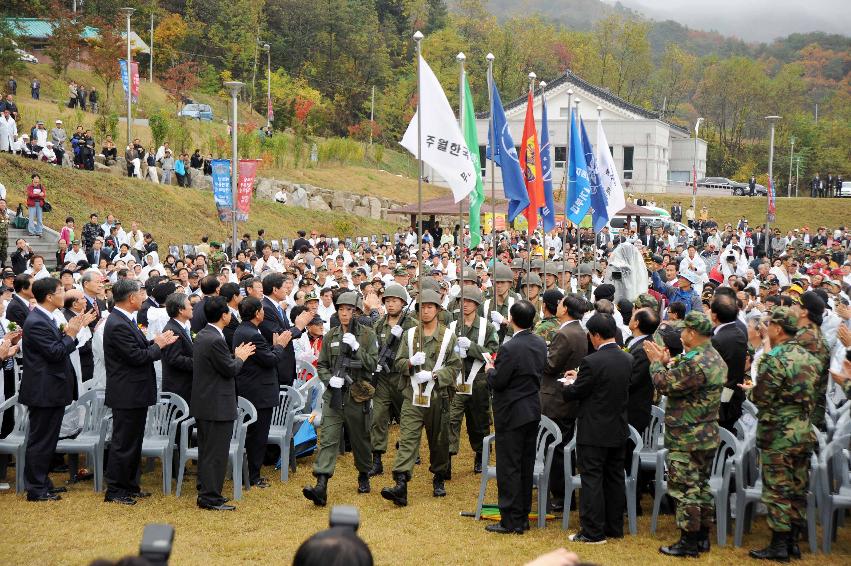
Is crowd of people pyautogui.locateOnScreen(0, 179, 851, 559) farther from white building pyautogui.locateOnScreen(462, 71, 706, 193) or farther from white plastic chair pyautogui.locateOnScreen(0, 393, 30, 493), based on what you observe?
white building pyautogui.locateOnScreen(462, 71, 706, 193)

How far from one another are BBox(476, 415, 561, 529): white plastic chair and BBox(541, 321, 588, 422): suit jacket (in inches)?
8.5

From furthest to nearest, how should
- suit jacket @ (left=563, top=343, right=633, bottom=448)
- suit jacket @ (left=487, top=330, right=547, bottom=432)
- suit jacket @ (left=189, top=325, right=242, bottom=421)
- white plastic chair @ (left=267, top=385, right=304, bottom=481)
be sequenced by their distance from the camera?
white plastic chair @ (left=267, top=385, right=304, bottom=481) < suit jacket @ (left=189, top=325, right=242, bottom=421) < suit jacket @ (left=487, top=330, right=547, bottom=432) < suit jacket @ (left=563, top=343, right=633, bottom=448)

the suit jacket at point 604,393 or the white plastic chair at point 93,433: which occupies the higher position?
the suit jacket at point 604,393

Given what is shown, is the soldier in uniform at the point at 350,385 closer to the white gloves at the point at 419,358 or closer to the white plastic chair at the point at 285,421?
the white gloves at the point at 419,358

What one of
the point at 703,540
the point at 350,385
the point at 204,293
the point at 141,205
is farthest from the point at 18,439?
the point at 141,205

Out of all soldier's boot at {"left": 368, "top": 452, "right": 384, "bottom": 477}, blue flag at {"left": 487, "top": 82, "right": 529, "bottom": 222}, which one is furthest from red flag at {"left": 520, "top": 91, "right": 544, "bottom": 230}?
soldier's boot at {"left": 368, "top": 452, "right": 384, "bottom": 477}

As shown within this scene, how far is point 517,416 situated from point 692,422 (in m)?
1.43

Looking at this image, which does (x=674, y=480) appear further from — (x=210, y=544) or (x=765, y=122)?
(x=765, y=122)

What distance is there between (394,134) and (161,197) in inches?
1242

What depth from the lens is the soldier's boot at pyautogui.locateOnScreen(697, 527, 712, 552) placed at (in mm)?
Result: 6992

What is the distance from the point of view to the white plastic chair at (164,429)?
8.51 meters

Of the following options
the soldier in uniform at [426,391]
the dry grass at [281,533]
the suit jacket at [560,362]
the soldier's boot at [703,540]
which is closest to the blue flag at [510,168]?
the soldier in uniform at [426,391]

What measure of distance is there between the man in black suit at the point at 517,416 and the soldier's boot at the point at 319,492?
158 centimetres

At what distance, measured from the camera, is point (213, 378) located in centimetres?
798
